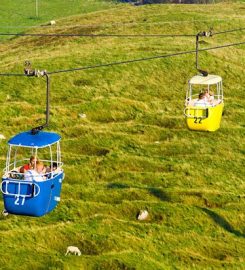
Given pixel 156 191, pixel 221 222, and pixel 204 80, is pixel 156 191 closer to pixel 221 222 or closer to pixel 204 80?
pixel 221 222

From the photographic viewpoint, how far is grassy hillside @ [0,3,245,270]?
28.0 metres

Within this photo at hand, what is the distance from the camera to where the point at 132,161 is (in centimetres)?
3659

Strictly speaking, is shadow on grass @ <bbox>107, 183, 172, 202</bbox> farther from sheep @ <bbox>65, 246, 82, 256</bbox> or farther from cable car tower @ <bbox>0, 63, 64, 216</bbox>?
cable car tower @ <bbox>0, 63, 64, 216</bbox>

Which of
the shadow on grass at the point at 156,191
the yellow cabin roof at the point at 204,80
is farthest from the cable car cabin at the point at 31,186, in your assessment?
the shadow on grass at the point at 156,191

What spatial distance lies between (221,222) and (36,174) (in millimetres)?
11991

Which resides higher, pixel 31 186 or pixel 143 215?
pixel 31 186

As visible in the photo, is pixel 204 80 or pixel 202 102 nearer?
pixel 204 80

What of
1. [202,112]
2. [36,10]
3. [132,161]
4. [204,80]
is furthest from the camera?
[36,10]

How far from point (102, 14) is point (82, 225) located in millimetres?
58024

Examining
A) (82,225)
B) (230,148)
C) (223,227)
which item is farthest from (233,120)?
(82,225)

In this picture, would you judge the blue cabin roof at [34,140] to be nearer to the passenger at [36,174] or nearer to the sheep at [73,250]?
the passenger at [36,174]

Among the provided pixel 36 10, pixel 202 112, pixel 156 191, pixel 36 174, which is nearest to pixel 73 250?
pixel 36 174

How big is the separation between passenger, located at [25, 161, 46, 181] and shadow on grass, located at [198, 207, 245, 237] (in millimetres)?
11445

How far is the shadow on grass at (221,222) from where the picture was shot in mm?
29958
